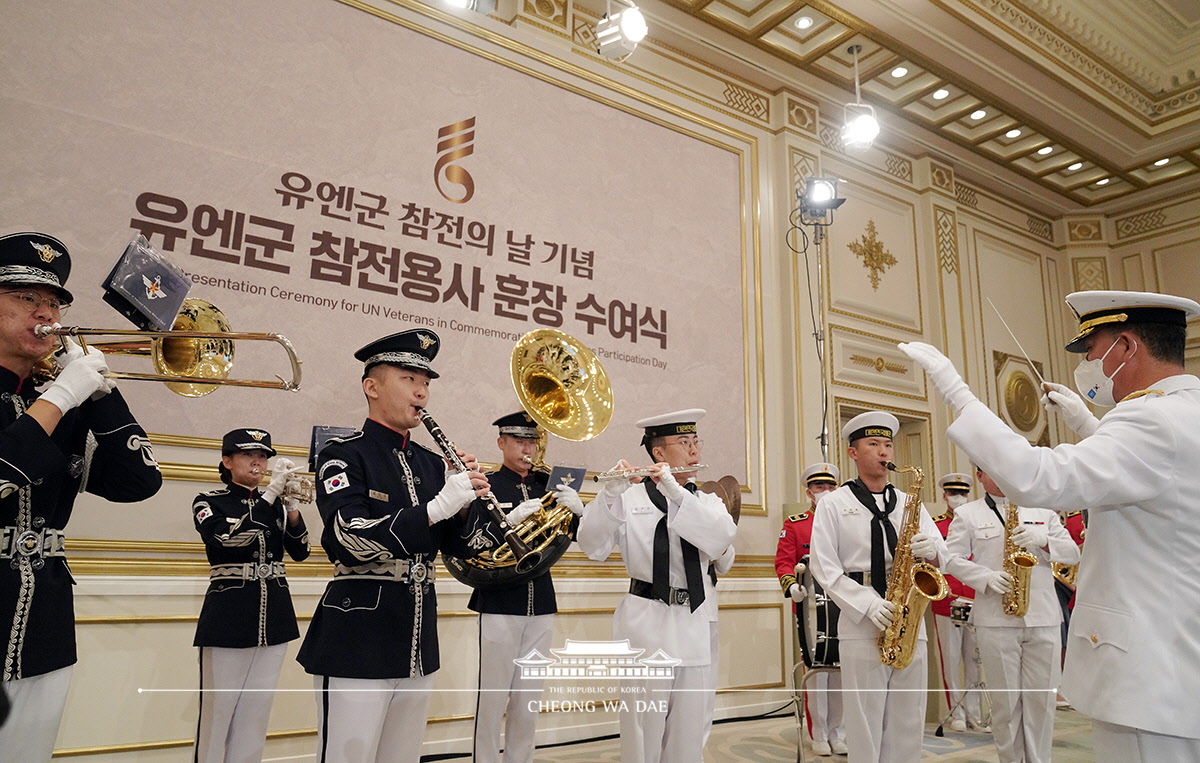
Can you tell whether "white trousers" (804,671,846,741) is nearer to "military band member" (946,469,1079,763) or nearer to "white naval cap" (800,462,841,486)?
"military band member" (946,469,1079,763)

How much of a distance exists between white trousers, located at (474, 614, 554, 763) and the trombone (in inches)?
63.5

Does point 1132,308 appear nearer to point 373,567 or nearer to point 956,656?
point 373,567

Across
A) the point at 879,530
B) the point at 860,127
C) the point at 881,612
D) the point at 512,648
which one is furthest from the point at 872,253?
the point at 512,648

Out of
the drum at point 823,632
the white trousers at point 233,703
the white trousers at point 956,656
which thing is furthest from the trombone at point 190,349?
the white trousers at point 956,656

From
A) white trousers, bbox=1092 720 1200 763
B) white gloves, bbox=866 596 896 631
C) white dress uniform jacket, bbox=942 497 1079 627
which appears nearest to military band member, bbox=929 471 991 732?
white dress uniform jacket, bbox=942 497 1079 627

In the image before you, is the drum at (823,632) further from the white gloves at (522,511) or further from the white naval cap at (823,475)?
the white gloves at (522,511)

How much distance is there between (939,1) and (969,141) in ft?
8.77

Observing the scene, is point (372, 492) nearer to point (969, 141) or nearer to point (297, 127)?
point (297, 127)

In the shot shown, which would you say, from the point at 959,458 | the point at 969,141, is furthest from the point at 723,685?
the point at 969,141

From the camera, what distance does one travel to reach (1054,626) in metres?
4.32

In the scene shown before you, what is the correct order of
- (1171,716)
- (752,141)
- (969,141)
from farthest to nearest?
1. (969,141)
2. (752,141)
3. (1171,716)

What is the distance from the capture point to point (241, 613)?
3.36 m

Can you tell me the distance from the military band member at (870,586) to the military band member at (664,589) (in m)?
0.66

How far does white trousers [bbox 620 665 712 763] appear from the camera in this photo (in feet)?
10.2
